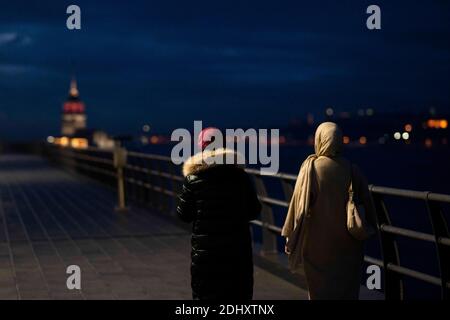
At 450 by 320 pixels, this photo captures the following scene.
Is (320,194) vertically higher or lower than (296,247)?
higher

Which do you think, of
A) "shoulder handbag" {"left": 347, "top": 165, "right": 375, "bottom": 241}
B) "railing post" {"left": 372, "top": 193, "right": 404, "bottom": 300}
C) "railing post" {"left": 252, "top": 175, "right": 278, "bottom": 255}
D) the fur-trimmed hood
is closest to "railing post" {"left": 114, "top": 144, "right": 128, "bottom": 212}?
"railing post" {"left": 252, "top": 175, "right": 278, "bottom": 255}

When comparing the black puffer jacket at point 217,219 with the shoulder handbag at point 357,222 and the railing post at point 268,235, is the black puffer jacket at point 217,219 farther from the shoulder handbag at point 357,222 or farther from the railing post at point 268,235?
the railing post at point 268,235

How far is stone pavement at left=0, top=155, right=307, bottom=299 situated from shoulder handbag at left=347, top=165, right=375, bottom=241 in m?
2.43

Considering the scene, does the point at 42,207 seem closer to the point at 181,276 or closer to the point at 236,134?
the point at 181,276

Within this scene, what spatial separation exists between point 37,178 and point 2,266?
23.8 m

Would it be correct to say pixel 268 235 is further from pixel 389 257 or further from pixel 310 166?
pixel 310 166

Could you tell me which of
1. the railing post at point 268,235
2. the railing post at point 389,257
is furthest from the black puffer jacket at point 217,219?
the railing post at point 268,235

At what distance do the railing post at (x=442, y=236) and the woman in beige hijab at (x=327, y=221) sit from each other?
0.64 m

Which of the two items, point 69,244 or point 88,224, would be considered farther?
point 88,224

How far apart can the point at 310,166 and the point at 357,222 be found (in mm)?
549

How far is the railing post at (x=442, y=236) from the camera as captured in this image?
23.1 ft

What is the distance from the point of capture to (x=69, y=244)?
13234 millimetres

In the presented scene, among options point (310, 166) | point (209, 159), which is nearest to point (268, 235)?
point (310, 166)
